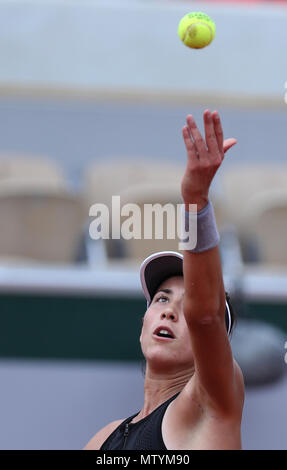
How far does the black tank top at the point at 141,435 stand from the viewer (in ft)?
6.46

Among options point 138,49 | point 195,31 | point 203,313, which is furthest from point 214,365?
point 138,49

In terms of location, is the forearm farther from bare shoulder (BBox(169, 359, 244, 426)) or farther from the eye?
the eye

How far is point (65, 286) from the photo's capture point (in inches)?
186

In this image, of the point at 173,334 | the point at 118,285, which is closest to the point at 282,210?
the point at 118,285

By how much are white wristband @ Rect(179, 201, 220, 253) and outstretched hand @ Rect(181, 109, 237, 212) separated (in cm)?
5

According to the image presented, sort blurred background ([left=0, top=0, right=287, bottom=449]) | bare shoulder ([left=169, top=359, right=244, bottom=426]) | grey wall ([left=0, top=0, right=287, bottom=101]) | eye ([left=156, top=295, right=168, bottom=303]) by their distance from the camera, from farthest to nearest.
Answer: grey wall ([left=0, top=0, right=287, bottom=101]) → blurred background ([left=0, top=0, right=287, bottom=449]) → eye ([left=156, top=295, right=168, bottom=303]) → bare shoulder ([left=169, top=359, right=244, bottom=426])

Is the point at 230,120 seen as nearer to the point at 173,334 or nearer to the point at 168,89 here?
the point at 168,89

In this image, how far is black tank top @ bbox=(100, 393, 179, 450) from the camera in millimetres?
1969

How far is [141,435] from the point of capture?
80.3 inches

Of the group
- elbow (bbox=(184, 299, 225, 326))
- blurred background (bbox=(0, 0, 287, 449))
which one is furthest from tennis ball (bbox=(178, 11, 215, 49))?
blurred background (bbox=(0, 0, 287, 449))

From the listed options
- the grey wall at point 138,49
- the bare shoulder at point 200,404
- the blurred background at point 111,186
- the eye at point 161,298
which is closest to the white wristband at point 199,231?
the bare shoulder at point 200,404

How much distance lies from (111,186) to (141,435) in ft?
11.7

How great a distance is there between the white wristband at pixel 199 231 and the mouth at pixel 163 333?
349 mm

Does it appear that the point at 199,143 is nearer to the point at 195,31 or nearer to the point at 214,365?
the point at 214,365
